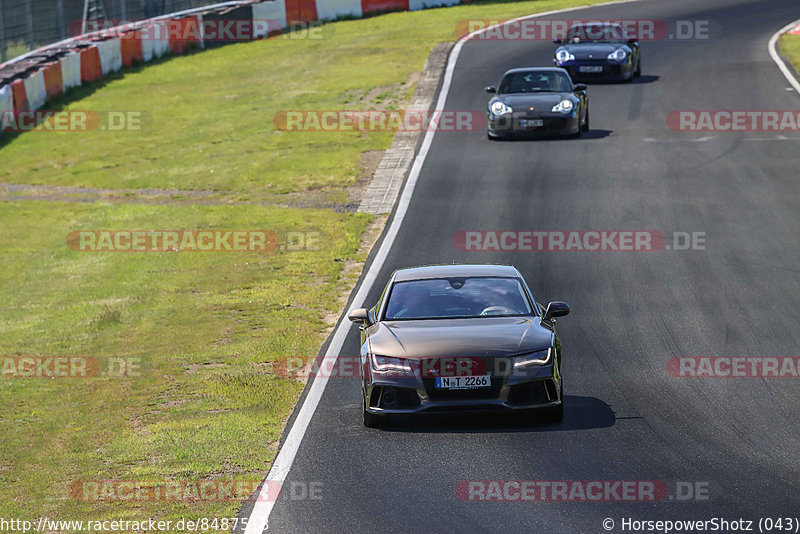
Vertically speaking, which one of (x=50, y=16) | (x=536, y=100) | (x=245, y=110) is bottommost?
(x=245, y=110)

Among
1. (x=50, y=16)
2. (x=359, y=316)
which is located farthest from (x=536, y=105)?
(x=50, y=16)

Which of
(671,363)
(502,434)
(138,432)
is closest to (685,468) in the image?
(502,434)

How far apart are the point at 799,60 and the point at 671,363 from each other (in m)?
24.2

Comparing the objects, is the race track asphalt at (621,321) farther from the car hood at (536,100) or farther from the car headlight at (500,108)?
the car hood at (536,100)

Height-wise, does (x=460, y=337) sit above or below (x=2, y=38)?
above

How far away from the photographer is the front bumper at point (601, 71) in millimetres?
31078

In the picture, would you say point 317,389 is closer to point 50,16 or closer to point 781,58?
point 781,58

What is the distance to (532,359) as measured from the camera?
1036 cm

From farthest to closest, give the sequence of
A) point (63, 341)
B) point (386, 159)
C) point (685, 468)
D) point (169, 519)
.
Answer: point (386, 159) → point (63, 341) → point (685, 468) → point (169, 519)

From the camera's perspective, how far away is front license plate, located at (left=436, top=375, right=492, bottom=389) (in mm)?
10250

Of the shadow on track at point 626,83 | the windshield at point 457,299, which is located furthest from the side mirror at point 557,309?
the shadow on track at point 626,83

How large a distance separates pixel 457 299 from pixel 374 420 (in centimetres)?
171

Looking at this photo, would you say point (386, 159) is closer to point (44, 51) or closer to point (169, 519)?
point (44, 51)

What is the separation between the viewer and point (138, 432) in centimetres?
1156
